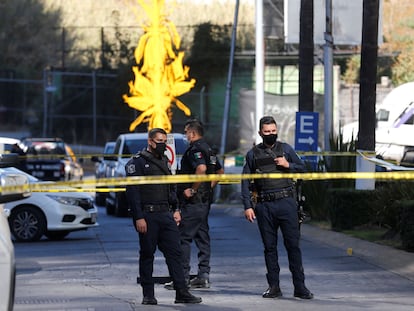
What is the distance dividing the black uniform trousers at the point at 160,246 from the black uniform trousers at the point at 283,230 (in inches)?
35.7

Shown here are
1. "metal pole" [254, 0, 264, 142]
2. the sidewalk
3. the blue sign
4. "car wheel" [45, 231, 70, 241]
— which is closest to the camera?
the sidewalk

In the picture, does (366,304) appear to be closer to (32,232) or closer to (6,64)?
(32,232)

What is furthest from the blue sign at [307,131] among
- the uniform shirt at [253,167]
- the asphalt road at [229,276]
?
the uniform shirt at [253,167]

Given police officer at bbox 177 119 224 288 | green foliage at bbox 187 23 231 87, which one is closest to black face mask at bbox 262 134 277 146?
police officer at bbox 177 119 224 288

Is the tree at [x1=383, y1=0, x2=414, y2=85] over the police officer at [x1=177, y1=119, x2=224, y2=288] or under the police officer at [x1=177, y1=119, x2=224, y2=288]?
over

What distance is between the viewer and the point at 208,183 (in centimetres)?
1232

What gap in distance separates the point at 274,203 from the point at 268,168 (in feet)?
1.19

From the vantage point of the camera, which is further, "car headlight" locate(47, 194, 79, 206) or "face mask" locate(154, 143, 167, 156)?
"car headlight" locate(47, 194, 79, 206)

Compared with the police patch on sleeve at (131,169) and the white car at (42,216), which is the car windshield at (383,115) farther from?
the police patch on sleeve at (131,169)

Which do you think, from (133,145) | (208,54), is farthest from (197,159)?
(208,54)

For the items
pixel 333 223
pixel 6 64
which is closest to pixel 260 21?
pixel 333 223

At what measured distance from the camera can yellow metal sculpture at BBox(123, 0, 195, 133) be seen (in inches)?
1795

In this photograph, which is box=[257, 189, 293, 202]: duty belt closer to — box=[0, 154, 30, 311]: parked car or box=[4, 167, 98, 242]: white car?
box=[0, 154, 30, 311]: parked car

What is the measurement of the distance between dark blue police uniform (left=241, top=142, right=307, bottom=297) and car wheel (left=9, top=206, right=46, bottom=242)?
27.1 ft
